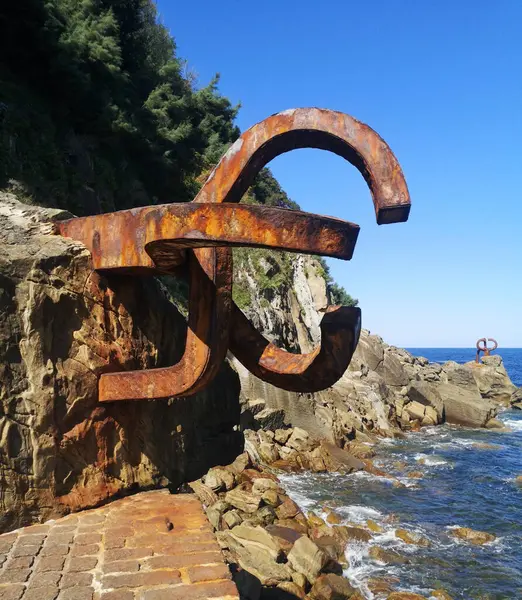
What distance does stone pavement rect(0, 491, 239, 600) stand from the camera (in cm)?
215

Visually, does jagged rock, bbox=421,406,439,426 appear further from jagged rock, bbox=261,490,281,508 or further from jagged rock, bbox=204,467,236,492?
jagged rock, bbox=204,467,236,492

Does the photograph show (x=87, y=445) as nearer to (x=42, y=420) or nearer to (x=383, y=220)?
(x=42, y=420)

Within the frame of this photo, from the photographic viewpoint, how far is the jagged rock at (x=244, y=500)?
10.8 m

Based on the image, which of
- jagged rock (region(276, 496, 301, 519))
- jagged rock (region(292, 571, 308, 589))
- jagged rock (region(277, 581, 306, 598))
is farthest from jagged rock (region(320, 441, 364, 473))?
jagged rock (region(277, 581, 306, 598))

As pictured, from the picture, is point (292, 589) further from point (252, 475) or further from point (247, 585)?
point (252, 475)

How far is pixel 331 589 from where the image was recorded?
830cm

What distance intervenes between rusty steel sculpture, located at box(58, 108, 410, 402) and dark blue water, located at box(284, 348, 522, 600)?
728 centimetres

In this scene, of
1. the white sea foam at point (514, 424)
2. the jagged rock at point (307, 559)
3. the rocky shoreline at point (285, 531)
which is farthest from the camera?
the white sea foam at point (514, 424)

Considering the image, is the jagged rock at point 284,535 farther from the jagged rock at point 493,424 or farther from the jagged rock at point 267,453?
the jagged rock at point 493,424

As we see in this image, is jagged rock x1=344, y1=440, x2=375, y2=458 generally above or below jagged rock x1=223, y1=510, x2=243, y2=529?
below

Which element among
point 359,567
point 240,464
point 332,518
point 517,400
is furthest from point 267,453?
point 517,400

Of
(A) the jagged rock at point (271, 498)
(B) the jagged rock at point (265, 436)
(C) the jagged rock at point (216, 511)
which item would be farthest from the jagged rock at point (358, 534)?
(B) the jagged rock at point (265, 436)

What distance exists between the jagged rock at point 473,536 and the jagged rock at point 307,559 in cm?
427

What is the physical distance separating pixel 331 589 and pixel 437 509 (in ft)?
19.3
